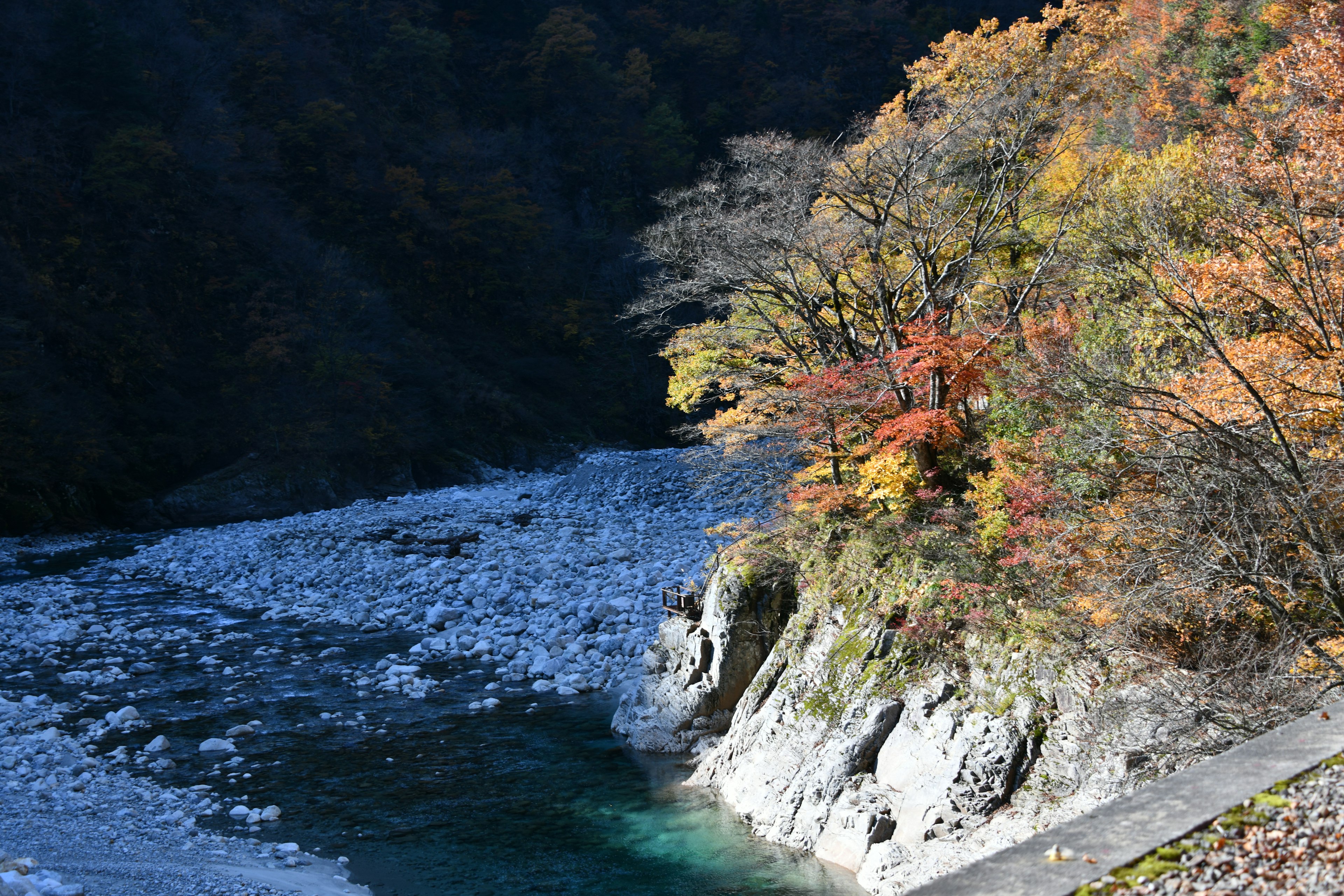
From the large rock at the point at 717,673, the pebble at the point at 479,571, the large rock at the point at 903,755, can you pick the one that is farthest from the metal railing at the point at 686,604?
the large rock at the point at 903,755

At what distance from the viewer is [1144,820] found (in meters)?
3.09

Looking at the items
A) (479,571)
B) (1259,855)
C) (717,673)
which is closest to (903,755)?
(717,673)

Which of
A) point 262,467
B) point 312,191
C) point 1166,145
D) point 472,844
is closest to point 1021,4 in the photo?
point 312,191

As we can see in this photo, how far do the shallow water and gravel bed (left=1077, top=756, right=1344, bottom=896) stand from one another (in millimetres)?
4554

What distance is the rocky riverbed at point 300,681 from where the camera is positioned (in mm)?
7359

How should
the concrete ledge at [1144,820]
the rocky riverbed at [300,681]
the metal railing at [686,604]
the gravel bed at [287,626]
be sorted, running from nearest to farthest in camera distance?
the concrete ledge at [1144,820] → the gravel bed at [287,626] → the rocky riverbed at [300,681] → the metal railing at [686,604]

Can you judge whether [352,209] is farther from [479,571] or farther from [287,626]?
[287,626]

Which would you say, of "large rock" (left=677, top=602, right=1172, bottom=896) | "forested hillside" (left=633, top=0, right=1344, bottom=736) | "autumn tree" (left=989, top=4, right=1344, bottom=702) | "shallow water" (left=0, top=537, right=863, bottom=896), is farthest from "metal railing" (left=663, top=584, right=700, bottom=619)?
"autumn tree" (left=989, top=4, right=1344, bottom=702)

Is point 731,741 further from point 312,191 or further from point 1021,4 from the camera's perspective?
point 1021,4

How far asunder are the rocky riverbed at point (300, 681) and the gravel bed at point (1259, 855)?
471 centimetres

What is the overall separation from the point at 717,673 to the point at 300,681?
596 centimetres

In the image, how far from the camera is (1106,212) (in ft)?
39.0

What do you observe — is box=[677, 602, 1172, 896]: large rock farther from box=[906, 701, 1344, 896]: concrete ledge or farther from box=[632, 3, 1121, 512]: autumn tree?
box=[906, 701, 1344, 896]: concrete ledge

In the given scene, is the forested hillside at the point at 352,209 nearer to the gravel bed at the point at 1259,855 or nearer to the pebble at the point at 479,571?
the pebble at the point at 479,571
